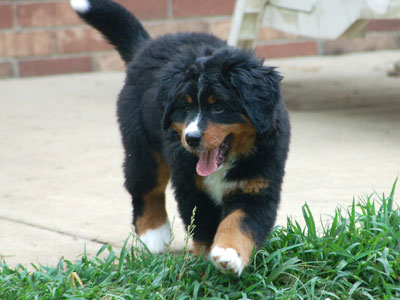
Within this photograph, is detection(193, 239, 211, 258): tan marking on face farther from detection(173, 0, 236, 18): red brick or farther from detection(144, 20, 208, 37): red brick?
detection(173, 0, 236, 18): red brick

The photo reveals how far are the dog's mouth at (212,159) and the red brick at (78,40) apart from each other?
20.0 ft

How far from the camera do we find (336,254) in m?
3.00

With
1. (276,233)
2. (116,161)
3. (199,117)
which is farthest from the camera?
(116,161)

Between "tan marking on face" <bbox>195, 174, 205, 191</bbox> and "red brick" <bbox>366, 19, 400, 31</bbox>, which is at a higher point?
"tan marking on face" <bbox>195, 174, 205, 191</bbox>

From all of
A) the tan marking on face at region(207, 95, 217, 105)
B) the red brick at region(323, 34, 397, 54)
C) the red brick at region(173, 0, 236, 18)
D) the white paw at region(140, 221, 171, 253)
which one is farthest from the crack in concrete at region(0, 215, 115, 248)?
the red brick at region(323, 34, 397, 54)

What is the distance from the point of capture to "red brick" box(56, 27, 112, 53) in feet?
29.7

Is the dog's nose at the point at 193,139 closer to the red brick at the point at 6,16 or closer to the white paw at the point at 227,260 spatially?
the white paw at the point at 227,260

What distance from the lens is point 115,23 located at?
422cm

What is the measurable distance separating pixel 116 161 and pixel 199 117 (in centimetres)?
259

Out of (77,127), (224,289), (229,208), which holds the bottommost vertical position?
(77,127)

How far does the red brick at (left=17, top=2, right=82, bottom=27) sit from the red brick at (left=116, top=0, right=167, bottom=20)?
2.33 ft

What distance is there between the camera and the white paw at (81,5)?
13.6ft

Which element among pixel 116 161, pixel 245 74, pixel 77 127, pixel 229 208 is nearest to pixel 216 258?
pixel 229 208

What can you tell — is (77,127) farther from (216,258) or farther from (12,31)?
(216,258)
